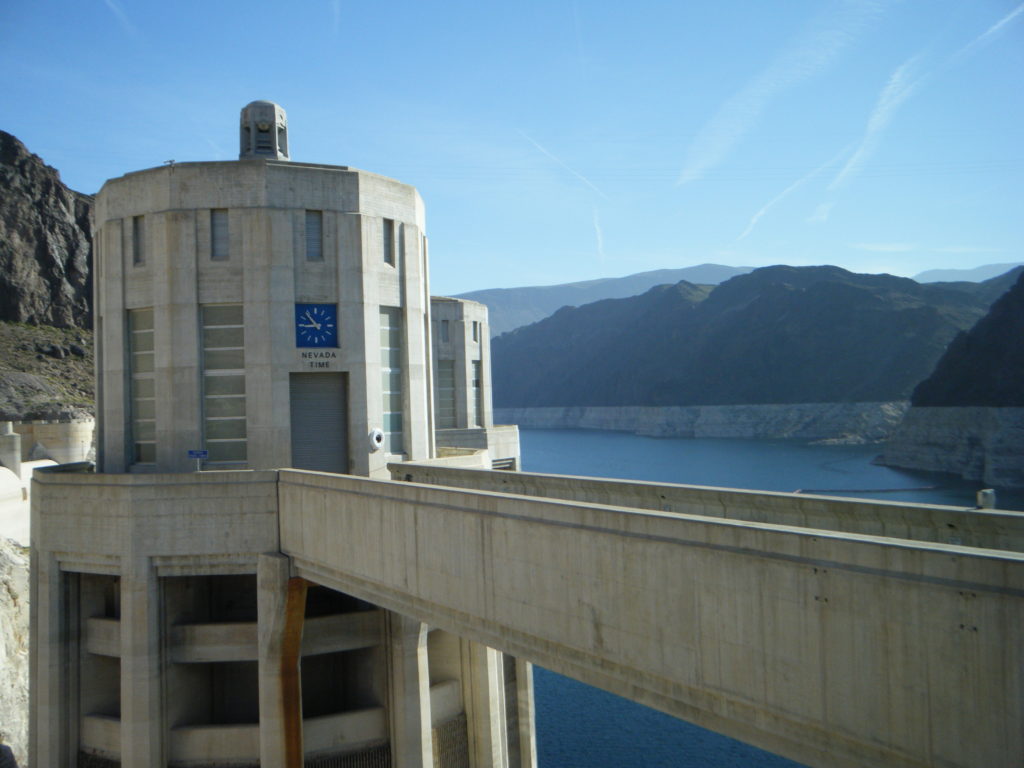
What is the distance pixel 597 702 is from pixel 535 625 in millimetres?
36777

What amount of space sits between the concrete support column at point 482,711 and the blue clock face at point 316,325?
832 centimetres

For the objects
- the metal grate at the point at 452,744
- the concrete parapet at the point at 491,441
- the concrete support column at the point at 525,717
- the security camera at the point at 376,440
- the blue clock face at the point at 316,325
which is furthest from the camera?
the concrete parapet at the point at 491,441

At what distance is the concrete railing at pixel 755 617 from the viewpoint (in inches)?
278

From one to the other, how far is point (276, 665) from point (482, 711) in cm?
599

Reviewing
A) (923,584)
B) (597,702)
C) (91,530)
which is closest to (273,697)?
(91,530)

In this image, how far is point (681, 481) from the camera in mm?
113312

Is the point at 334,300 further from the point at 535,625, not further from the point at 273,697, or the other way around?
the point at 535,625

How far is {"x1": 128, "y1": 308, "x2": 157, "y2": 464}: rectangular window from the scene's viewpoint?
20.2 m

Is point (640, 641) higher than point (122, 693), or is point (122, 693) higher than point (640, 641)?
point (640, 641)

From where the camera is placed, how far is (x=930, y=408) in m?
132

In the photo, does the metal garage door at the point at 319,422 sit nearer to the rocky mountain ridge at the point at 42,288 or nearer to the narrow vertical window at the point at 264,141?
the narrow vertical window at the point at 264,141

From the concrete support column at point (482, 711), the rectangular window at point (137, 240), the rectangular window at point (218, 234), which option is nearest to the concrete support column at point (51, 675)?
the rectangular window at point (137, 240)

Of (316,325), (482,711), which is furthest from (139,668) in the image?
(482,711)

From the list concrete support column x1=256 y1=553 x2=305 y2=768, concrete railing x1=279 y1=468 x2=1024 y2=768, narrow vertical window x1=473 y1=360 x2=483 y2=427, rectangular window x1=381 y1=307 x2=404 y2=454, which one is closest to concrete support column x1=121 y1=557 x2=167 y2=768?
concrete support column x1=256 y1=553 x2=305 y2=768
